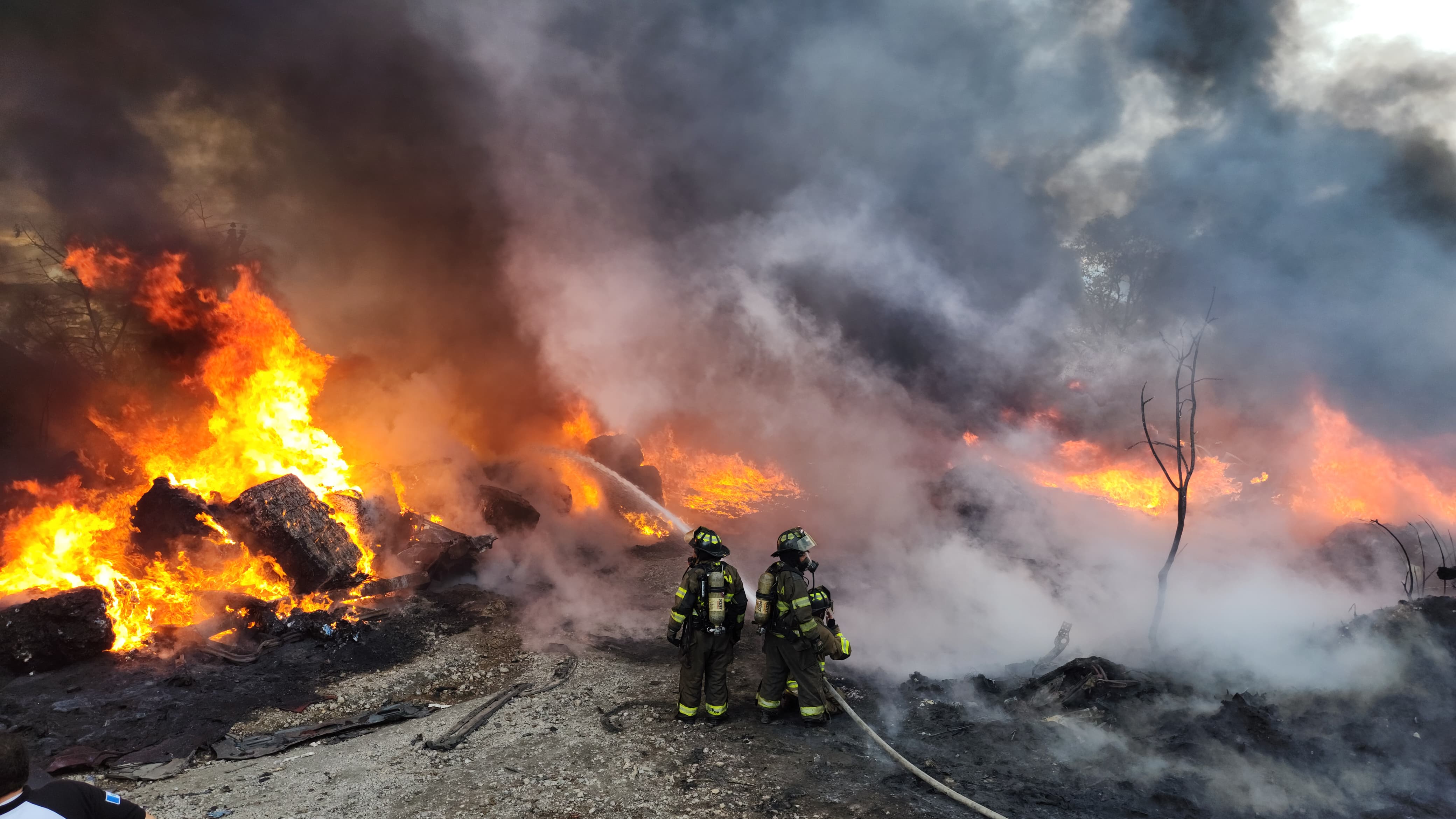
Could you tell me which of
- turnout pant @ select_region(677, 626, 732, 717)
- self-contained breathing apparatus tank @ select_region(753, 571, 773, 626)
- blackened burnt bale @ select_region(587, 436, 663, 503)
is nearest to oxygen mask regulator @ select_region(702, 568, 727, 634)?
turnout pant @ select_region(677, 626, 732, 717)

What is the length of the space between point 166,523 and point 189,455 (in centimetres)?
413

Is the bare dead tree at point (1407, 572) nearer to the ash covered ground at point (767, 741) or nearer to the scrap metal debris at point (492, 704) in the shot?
the ash covered ground at point (767, 741)

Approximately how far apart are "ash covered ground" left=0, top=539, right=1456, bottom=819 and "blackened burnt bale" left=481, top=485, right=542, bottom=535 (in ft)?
19.2

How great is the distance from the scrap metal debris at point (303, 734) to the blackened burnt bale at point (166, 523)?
5825mm

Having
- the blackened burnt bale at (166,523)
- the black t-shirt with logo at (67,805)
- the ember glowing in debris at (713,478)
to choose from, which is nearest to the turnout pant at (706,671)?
the black t-shirt with logo at (67,805)

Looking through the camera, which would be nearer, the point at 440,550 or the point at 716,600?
the point at 716,600

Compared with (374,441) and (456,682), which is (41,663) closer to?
(456,682)

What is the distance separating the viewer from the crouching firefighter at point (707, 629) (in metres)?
7.03

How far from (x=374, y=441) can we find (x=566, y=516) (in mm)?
6987

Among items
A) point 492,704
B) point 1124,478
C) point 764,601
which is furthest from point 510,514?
point 1124,478

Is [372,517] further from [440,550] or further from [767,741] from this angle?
[767,741]

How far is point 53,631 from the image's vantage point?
8.80 meters

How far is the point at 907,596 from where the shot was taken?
41.4 ft

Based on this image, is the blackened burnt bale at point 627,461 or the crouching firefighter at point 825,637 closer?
the crouching firefighter at point 825,637
